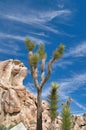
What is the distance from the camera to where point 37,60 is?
2191 cm

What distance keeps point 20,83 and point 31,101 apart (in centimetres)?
623

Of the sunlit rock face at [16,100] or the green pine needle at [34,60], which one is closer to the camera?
the green pine needle at [34,60]

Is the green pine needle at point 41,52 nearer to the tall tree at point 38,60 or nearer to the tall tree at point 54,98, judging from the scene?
the tall tree at point 38,60

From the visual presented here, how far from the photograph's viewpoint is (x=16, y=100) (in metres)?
61.5

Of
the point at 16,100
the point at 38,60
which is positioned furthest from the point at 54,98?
the point at 16,100

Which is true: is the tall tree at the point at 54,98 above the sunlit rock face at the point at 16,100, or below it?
below

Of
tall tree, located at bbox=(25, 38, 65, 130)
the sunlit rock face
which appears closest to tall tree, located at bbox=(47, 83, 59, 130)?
tall tree, located at bbox=(25, 38, 65, 130)

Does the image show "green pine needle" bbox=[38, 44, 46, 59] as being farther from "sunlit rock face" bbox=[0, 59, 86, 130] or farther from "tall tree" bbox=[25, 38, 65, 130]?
"sunlit rock face" bbox=[0, 59, 86, 130]

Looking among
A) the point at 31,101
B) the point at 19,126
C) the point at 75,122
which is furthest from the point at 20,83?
the point at 19,126

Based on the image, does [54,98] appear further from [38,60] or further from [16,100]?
[16,100]

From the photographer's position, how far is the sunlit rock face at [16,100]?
60062 mm

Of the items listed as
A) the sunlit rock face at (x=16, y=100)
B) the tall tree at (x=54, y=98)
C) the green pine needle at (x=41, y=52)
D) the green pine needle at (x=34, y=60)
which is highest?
the sunlit rock face at (x=16, y=100)

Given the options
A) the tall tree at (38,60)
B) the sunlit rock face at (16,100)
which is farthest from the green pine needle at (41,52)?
the sunlit rock face at (16,100)

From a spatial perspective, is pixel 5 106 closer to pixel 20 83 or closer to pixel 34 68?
pixel 20 83
